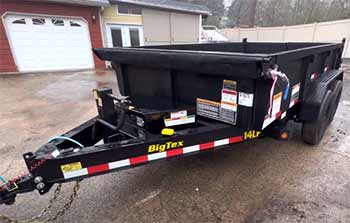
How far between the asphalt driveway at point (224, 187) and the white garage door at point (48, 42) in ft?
23.0

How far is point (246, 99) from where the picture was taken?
1695 mm

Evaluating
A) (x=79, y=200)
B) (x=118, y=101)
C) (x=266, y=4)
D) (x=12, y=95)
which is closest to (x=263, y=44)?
(x=118, y=101)

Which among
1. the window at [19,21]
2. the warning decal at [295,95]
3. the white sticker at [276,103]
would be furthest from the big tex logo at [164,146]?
the window at [19,21]

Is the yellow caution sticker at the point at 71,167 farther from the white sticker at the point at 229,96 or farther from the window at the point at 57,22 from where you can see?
the window at the point at 57,22

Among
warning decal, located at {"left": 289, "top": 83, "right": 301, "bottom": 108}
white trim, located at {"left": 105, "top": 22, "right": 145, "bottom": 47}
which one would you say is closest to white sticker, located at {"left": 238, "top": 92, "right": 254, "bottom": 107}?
warning decal, located at {"left": 289, "top": 83, "right": 301, "bottom": 108}

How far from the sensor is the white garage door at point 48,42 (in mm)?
8867

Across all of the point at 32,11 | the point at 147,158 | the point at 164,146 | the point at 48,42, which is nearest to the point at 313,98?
the point at 164,146

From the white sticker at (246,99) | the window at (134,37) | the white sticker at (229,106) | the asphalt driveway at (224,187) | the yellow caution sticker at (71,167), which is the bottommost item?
the asphalt driveway at (224,187)

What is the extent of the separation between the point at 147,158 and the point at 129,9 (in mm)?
11582

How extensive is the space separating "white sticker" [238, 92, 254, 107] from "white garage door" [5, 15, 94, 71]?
1004cm

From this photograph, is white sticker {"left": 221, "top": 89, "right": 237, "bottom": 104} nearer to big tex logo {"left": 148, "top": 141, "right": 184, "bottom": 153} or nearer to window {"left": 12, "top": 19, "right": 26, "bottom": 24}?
big tex logo {"left": 148, "top": 141, "right": 184, "bottom": 153}

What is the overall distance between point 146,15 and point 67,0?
4156 millimetres

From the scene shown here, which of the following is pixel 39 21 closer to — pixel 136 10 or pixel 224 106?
pixel 136 10

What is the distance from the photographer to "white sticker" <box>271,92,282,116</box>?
6.07ft
